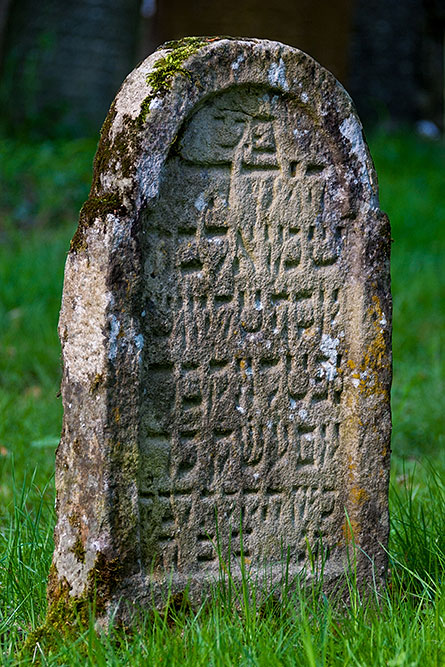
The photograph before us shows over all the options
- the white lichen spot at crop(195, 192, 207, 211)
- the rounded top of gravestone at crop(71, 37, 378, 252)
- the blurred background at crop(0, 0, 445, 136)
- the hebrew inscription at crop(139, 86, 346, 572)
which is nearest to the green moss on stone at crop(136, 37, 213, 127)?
the rounded top of gravestone at crop(71, 37, 378, 252)

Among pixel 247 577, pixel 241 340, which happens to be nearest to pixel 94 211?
pixel 241 340

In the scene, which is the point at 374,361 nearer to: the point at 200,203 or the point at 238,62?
the point at 200,203

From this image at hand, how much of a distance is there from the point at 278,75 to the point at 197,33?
8921mm

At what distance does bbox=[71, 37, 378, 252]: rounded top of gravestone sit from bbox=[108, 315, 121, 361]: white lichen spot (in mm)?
199

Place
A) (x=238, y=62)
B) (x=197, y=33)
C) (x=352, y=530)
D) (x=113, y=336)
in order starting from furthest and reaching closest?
(x=197, y=33) → (x=352, y=530) → (x=238, y=62) → (x=113, y=336)

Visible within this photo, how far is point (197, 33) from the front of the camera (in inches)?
408

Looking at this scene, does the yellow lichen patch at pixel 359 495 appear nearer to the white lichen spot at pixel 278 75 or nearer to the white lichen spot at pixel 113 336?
the white lichen spot at pixel 113 336

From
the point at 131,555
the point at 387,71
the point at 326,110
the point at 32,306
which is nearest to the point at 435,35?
the point at 387,71

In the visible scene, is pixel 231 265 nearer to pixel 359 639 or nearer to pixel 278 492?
pixel 278 492

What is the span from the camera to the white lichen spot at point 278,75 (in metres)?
2.06

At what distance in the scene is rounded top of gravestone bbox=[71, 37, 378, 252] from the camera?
188cm

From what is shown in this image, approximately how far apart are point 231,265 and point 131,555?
2.52ft

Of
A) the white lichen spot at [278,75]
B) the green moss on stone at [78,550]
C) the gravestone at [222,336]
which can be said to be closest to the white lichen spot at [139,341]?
the gravestone at [222,336]

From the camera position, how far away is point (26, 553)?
7.24 feet
